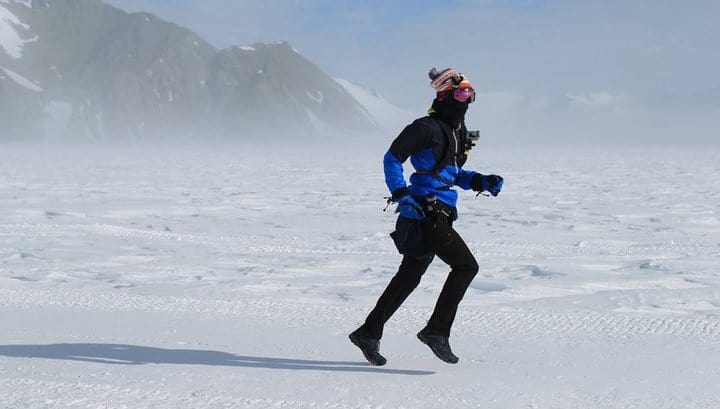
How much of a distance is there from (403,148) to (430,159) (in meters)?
0.21

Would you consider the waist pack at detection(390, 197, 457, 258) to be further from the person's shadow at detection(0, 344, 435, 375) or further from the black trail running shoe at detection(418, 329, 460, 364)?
the person's shadow at detection(0, 344, 435, 375)

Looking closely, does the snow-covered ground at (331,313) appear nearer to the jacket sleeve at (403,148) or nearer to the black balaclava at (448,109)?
the jacket sleeve at (403,148)

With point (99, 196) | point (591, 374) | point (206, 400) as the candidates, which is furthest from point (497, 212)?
point (206, 400)

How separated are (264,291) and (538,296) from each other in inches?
95.6

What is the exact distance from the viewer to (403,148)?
4.03m

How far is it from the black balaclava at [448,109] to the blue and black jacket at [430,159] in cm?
4

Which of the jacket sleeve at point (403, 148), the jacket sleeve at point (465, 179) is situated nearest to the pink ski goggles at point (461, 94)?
the jacket sleeve at point (403, 148)

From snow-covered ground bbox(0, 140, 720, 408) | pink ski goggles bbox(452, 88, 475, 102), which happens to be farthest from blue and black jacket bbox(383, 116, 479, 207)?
snow-covered ground bbox(0, 140, 720, 408)

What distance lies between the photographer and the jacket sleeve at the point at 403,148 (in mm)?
4035

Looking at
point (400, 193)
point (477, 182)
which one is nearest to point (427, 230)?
point (400, 193)

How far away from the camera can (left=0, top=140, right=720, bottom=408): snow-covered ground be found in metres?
3.95

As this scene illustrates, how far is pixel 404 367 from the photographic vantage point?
173 inches

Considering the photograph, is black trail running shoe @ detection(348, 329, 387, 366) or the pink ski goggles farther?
black trail running shoe @ detection(348, 329, 387, 366)

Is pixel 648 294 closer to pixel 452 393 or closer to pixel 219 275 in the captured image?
pixel 452 393
